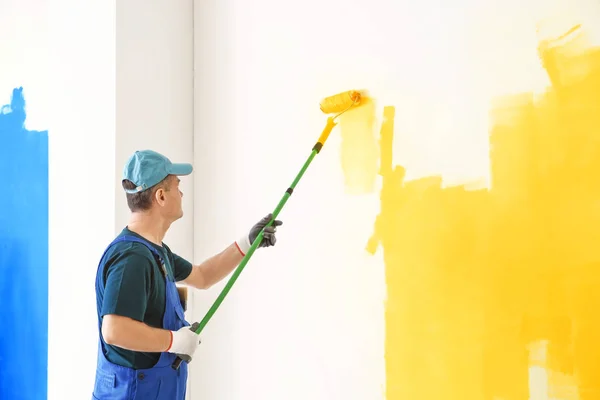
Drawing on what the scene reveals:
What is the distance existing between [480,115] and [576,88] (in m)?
0.24

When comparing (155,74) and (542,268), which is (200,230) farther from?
(542,268)

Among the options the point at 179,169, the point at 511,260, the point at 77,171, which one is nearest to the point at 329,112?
the point at 179,169

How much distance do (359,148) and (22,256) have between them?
1.75 m

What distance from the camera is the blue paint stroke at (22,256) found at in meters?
2.60

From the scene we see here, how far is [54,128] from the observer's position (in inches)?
99.8

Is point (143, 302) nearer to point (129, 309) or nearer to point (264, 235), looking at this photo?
point (129, 309)

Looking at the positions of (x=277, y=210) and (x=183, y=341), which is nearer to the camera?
(x=183, y=341)

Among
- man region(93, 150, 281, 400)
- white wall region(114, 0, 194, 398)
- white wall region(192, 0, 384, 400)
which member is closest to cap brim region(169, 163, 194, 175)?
man region(93, 150, 281, 400)

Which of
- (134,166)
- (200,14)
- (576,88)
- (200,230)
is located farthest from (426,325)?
(200,14)

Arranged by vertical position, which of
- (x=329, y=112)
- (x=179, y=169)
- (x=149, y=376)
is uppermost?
(x=329, y=112)

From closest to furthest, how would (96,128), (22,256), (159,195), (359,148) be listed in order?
(159,195)
(359,148)
(96,128)
(22,256)

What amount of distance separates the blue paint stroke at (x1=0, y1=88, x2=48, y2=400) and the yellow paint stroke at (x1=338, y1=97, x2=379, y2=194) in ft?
4.63

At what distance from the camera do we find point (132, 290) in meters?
1.45

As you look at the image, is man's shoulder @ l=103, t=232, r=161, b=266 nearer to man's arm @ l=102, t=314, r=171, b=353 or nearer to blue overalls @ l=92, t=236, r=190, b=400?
blue overalls @ l=92, t=236, r=190, b=400
